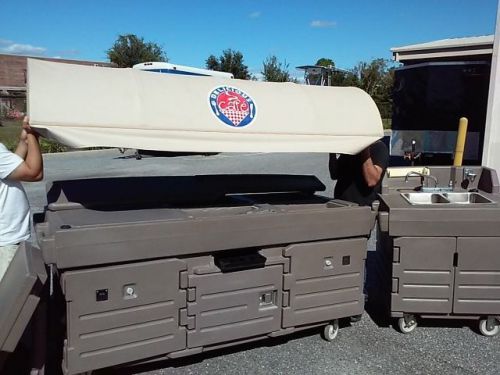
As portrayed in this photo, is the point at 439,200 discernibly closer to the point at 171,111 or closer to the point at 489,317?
the point at 489,317

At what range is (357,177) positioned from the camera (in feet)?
13.8

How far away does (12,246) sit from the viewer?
125 inches

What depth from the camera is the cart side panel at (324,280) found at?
3.60 meters

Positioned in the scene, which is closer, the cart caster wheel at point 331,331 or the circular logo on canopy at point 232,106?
the circular logo on canopy at point 232,106

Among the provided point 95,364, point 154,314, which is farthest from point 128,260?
point 95,364

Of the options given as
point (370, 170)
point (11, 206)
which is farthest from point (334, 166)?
point (11, 206)

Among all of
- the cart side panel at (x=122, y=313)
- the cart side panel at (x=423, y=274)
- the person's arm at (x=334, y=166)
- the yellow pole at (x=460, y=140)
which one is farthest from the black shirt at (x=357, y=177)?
the cart side panel at (x=122, y=313)

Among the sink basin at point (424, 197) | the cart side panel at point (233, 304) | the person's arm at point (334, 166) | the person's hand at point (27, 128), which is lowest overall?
the cart side panel at point (233, 304)

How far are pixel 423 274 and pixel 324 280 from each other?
0.88 meters

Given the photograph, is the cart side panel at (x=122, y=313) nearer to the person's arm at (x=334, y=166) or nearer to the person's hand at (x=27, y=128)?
the person's hand at (x=27, y=128)

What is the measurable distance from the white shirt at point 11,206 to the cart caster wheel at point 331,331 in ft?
7.87

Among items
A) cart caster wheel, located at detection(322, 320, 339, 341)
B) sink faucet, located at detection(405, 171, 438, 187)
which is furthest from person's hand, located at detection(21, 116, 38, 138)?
sink faucet, located at detection(405, 171, 438, 187)

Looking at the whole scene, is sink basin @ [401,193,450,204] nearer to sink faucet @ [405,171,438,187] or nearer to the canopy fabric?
sink faucet @ [405,171,438,187]

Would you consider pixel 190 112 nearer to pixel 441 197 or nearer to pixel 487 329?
pixel 441 197
